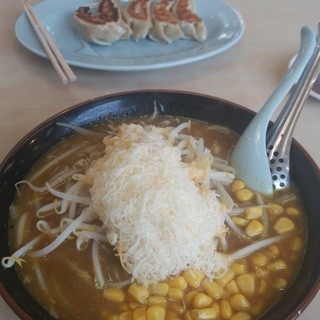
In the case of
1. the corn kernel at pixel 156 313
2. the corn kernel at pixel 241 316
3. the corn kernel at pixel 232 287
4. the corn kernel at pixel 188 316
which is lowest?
the corn kernel at pixel 241 316

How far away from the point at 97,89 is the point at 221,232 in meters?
0.85

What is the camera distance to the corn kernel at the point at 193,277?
1040 millimetres

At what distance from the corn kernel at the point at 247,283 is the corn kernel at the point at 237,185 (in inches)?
10.6

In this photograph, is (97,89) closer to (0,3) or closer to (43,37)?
(43,37)

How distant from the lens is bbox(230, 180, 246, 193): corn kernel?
4.09ft

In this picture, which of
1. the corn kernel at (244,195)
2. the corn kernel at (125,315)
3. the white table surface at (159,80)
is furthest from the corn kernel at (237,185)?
the corn kernel at (125,315)

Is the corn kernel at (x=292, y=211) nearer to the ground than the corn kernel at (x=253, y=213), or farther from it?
nearer to the ground

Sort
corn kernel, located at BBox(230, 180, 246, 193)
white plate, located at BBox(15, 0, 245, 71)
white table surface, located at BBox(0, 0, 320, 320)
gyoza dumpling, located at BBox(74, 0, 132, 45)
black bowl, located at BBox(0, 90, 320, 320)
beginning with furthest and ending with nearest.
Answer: gyoza dumpling, located at BBox(74, 0, 132, 45)
white plate, located at BBox(15, 0, 245, 71)
white table surface, located at BBox(0, 0, 320, 320)
corn kernel, located at BBox(230, 180, 246, 193)
black bowl, located at BBox(0, 90, 320, 320)

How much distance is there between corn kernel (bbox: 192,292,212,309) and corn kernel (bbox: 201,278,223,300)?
0.02 meters

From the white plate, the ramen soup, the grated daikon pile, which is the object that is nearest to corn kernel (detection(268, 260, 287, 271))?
the ramen soup

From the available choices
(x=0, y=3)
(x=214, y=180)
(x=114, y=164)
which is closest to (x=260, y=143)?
(x=214, y=180)

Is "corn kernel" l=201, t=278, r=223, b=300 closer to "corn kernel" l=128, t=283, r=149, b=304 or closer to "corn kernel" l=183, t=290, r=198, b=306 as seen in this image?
"corn kernel" l=183, t=290, r=198, b=306

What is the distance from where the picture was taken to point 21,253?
1.06 meters

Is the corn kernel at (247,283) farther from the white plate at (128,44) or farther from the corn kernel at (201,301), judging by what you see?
the white plate at (128,44)
